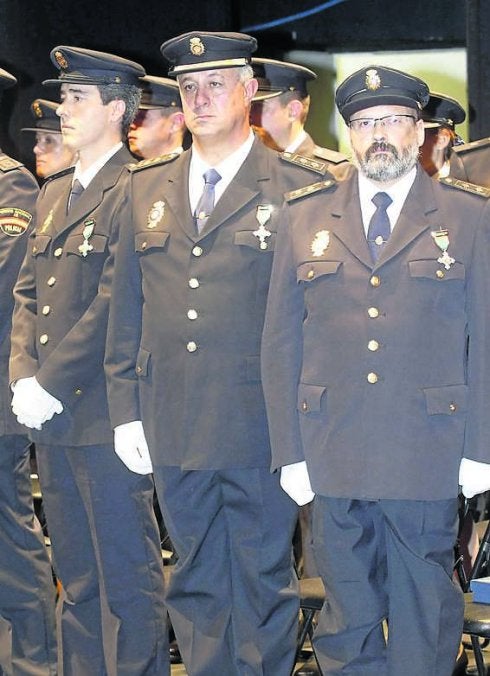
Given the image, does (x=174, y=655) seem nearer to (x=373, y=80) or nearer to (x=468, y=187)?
(x=468, y=187)

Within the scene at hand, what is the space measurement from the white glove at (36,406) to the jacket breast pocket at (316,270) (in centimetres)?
87

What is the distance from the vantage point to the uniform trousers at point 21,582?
4.54m

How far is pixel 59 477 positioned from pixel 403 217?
1292 millimetres

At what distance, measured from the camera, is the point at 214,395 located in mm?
3891

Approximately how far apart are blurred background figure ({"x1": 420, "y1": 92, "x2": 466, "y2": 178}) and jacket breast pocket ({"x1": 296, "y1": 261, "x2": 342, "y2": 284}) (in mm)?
1654

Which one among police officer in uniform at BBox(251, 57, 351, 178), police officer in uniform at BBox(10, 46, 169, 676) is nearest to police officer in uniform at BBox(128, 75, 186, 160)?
police officer in uniform at BBox(251, 57, 351, 178)

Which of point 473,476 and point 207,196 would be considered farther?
point 207,196

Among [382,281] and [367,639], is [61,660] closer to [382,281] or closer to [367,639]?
[367,639]

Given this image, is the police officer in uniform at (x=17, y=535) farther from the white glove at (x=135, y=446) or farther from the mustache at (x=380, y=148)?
the mustache at (x=380, y=148)

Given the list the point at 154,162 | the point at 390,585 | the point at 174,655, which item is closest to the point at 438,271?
the point at 390,585

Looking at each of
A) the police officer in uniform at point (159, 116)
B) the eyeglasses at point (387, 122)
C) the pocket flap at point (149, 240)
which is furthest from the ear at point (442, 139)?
the pocket flap at point (149, 240)

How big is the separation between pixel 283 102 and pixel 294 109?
0.05m

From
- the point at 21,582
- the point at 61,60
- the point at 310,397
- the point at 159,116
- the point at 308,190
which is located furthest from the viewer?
the point at 159,116

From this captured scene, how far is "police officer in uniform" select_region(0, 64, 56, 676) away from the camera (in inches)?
179
